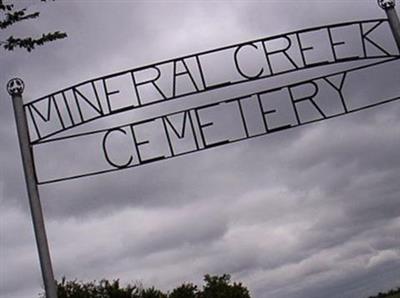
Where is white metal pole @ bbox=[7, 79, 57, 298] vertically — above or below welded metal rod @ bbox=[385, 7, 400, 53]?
below

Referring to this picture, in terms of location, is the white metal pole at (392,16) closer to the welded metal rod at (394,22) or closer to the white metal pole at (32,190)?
the welded metal rod at (394,22)

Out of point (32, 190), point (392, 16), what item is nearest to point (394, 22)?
point (392, 16)

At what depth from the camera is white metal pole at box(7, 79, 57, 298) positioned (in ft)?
26.3

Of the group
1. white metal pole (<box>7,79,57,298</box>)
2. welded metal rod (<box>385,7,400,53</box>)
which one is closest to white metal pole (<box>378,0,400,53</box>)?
welded metal rod (<box>385,7,400,53</box>)

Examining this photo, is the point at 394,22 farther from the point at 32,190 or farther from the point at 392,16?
the point at 32,190

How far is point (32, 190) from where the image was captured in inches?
332

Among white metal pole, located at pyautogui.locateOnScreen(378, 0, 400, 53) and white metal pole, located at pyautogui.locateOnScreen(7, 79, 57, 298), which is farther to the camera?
white metal pole, located at pyautogui.locateOnScreen(378, 0, 400, 53)

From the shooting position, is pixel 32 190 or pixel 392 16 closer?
pixel 32 190

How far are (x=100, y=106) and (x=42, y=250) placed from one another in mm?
1992

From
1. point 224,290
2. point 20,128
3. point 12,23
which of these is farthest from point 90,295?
point 20,128

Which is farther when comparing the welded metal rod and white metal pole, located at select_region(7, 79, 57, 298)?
the welded metal rod

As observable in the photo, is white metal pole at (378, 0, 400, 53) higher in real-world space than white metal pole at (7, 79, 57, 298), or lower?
higher

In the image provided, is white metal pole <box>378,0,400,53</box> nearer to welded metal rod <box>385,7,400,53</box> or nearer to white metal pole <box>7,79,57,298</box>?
welded metal rod <box>385,7,400,53</box>

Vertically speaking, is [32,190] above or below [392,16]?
below
